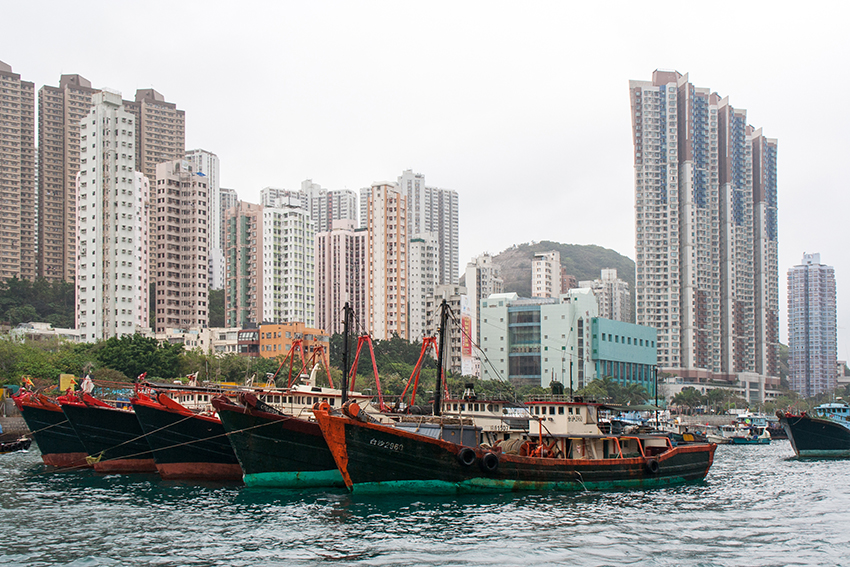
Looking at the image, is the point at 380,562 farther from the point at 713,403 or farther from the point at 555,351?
the point at 713,403

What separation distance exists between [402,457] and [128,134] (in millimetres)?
107529

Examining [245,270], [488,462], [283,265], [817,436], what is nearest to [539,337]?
[283,265]

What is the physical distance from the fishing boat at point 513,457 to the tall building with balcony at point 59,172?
15418cm

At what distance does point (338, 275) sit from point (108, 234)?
5957 cm

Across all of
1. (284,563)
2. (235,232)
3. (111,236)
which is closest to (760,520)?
(284,563)

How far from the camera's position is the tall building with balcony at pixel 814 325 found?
191 metres

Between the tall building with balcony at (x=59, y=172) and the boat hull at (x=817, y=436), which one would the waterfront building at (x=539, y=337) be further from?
the tall building with balcony at (x=59, y=172)

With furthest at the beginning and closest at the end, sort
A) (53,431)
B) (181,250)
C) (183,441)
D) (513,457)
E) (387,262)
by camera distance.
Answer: (387,262) < (181,250) < (53,431) < (183,441) < (513,457)

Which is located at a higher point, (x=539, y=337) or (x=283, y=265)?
(x=283, y=265)

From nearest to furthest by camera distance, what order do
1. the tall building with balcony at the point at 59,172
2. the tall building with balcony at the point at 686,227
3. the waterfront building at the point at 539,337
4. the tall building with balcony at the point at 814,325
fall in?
the waterfront building at the point at 539,337 → the tall building with balcony at the point at 686,227 → the tall building with balcony at the point at 59,172 → the tall building with balcony at the point at 814,325

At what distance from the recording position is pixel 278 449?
35719mm

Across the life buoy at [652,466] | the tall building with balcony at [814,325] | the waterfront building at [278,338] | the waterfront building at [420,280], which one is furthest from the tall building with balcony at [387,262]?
the life buoy at [652,466]

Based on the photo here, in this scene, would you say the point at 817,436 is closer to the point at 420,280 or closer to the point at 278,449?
the point at 278,449

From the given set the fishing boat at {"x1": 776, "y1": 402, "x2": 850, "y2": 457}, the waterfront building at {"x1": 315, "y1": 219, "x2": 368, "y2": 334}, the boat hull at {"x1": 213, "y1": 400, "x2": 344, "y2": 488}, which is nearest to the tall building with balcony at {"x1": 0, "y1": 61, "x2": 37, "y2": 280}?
the waterfront building at {"x1": 315, "y1": 219, "x2": 368, "y2": 334}
